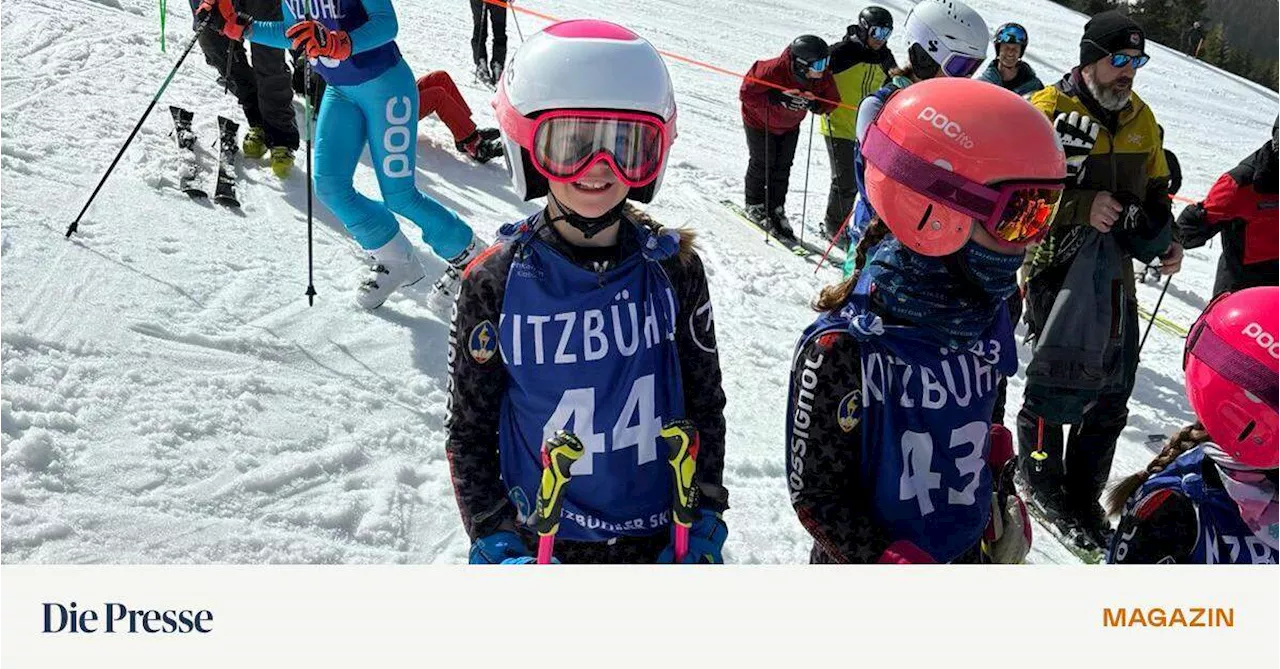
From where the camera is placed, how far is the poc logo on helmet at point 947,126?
7.48 feet

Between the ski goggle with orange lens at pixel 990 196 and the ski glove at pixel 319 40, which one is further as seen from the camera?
the ski glove at pixel 319 40

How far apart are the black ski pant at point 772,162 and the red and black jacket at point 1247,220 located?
3570mm

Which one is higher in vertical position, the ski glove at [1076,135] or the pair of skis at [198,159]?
the ski glove at [1076,135]

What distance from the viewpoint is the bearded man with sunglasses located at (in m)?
4.46

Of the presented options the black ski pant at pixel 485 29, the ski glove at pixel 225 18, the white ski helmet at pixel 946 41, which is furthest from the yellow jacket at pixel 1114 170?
the black ski pant at pixel 485 29

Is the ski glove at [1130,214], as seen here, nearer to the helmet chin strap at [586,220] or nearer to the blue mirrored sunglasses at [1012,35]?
the helmet chin strap at [586,220]

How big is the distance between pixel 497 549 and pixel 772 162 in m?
6.87

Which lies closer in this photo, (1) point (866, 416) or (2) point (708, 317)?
(1) point (866, 416)

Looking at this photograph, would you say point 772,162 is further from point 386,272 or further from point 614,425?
point 614,425
